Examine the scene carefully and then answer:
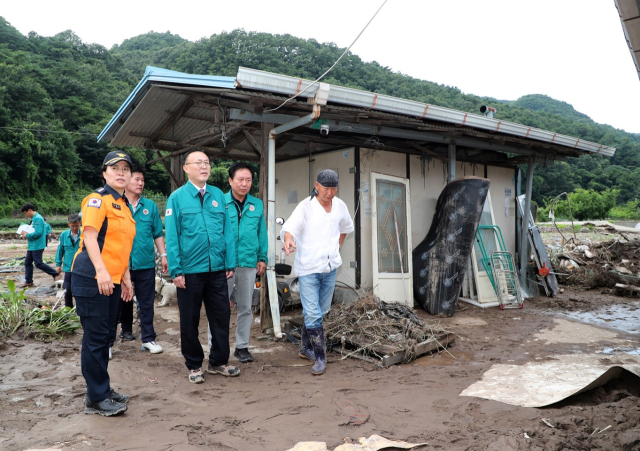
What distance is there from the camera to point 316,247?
3977 mm

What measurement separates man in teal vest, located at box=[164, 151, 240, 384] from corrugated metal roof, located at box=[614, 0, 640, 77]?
2.94 meters

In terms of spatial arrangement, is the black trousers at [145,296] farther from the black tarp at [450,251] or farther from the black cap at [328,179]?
the black tarp at [450,251]

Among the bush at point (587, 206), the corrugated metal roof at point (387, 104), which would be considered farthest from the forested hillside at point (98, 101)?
the corrugated metal roof at point (387, 104)

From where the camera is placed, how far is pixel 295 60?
4166 cm

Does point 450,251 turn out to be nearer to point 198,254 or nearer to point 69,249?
point 198,254

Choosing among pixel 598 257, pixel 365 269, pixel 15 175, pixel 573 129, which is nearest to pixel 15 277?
pixel 365 269

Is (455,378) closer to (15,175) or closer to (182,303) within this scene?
(182,303)

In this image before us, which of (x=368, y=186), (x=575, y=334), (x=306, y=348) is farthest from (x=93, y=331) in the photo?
(x=575, y=334)

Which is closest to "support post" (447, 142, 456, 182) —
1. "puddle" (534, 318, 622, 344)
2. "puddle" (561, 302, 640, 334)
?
"puddle" (534, 318, 622, 344)

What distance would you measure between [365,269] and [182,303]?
3607 mm

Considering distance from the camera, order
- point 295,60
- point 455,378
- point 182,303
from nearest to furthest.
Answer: point 182,303
point 455,378
point 295,60

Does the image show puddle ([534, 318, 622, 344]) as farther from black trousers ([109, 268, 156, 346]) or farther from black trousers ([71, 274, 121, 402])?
black trousers ([71, 274, 121, 402])

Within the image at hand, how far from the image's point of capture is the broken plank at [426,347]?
419 cm

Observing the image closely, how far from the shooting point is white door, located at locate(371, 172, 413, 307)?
21.4ft
